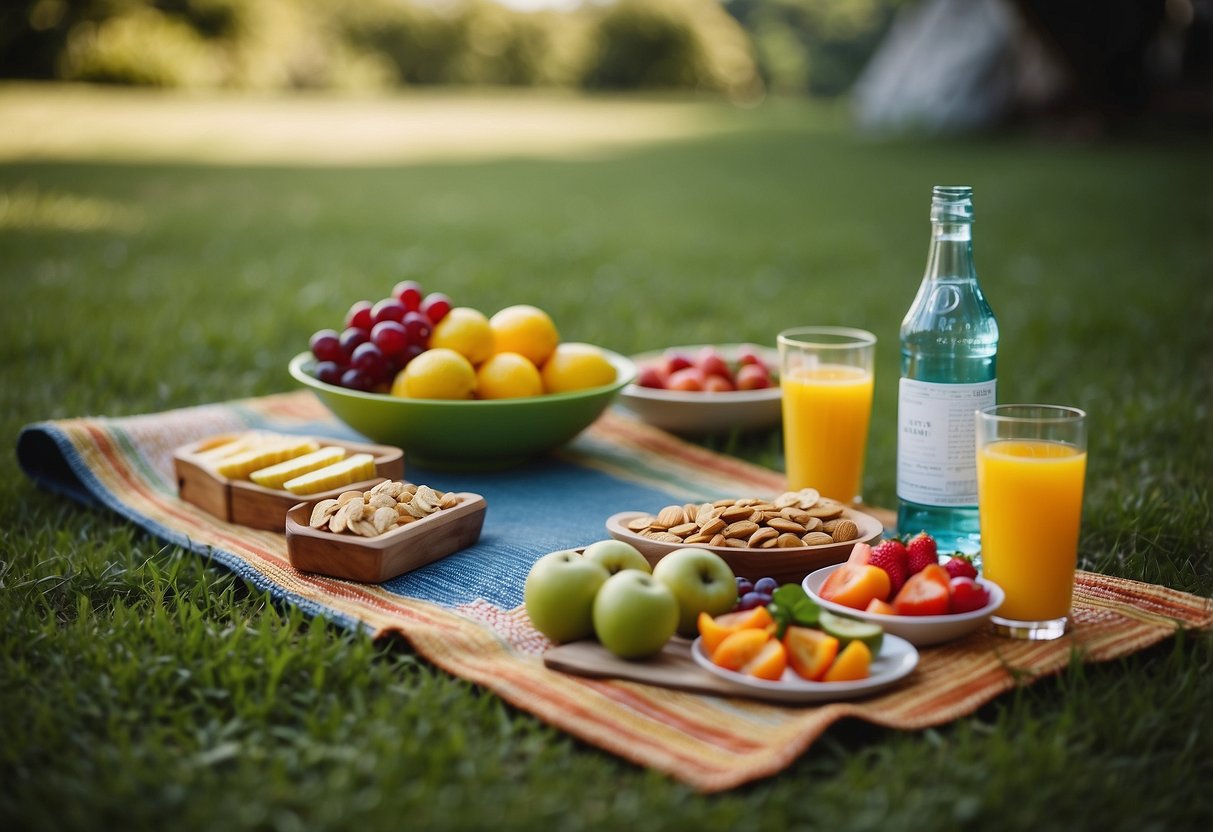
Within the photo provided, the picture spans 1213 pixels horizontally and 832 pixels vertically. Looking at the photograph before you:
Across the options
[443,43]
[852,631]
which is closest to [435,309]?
[852,631]

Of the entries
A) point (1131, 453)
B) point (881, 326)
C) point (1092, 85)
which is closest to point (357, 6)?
point (1092, 85)

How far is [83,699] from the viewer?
1912 mm

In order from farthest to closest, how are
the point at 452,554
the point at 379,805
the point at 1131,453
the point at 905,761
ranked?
the point at 1131,453
the point at 452,554
the point at 905,761
the point at 379,805

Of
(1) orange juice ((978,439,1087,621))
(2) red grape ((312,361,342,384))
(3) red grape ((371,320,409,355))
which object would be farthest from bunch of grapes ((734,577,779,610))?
(2) red grape ((312,361,342,384))

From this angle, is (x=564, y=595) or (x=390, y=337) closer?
(x=564, y=595)

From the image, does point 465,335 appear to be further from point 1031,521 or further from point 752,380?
point 1031,521

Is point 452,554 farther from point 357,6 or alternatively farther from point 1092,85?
point 357,6

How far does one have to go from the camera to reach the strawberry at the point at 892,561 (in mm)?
2105

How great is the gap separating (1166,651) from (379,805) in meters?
1.48

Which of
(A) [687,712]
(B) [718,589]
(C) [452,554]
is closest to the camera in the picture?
(A) [687,712]

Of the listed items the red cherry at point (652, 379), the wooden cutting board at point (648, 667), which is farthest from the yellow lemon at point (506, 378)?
the wooden cutting board at point (648, 667)

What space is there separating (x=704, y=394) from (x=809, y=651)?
171 cm

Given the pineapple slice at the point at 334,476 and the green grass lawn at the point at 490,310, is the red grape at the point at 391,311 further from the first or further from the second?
the green grass lawn at the point at 490,310

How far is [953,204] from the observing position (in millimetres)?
2330
